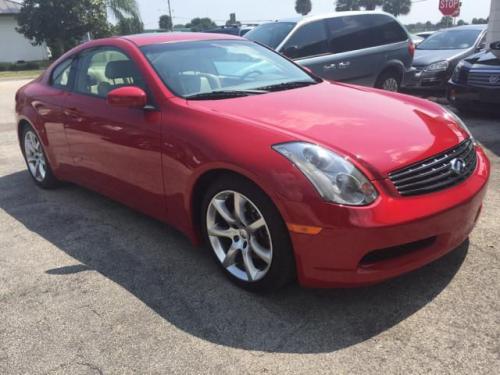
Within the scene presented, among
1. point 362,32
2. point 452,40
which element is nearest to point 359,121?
point 362,32

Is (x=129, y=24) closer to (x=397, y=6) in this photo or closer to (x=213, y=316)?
(x=213, y=316)

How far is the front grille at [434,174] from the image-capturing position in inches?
100.0

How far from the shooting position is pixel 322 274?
Answer: 2.54 m

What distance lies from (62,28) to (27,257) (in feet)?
99.5

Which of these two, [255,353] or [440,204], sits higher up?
[440,204]

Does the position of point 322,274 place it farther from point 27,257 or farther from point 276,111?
point 27,257

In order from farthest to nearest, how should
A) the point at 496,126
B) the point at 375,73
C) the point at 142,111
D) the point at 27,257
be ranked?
the point at 375,73 < the point at 496,126 < the point at 27,257 < the point at 142,111

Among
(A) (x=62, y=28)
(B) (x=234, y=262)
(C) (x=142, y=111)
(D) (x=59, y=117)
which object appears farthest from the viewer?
(A) (x=62, y=28)

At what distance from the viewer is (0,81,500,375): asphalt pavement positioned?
92.5 inches

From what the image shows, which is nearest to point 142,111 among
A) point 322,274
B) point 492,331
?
point 322,274

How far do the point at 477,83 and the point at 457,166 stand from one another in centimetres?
489

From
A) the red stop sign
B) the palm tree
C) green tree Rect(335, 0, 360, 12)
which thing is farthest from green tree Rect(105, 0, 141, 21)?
green tree Rect(335, 0, 360, 12)

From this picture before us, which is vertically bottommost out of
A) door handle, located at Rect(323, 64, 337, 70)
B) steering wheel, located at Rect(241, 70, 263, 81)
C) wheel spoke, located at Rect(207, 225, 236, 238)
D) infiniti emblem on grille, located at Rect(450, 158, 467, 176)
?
wheel spoke, located at Rect(207, 225, 236, 238)

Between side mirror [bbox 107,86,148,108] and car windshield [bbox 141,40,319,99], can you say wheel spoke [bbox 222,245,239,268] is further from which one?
side mirror [bbox 107,86,148,108]
